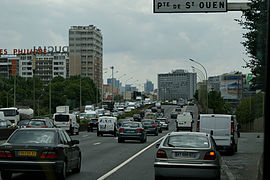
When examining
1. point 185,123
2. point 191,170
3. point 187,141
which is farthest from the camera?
point 185,123

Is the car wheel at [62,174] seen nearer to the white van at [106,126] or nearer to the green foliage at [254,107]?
the green foliage at [254,107]

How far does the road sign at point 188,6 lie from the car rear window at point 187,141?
19.3 feet

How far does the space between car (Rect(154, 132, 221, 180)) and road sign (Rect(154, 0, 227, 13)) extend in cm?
635

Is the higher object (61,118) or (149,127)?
(61,118)

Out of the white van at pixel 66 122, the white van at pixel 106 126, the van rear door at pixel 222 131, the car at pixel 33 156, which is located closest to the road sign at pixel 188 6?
the car at pixel 33 156

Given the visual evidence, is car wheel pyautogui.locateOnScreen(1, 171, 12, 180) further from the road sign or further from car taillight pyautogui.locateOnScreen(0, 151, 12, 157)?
the road sign

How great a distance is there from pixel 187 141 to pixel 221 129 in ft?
40.4

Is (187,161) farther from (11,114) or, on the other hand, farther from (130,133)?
(11,114)

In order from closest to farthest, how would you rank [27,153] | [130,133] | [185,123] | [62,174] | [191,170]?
1. [191,170]
2. [27,153]
3. [62,174]
4. [130,133]
5. [185,123]

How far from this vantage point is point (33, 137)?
14.1 metres

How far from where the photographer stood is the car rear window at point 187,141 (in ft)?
44.5

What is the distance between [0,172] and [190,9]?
328 inches

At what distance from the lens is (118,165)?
19.0 meters

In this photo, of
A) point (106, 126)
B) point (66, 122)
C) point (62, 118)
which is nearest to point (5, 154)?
point (106, 126)
